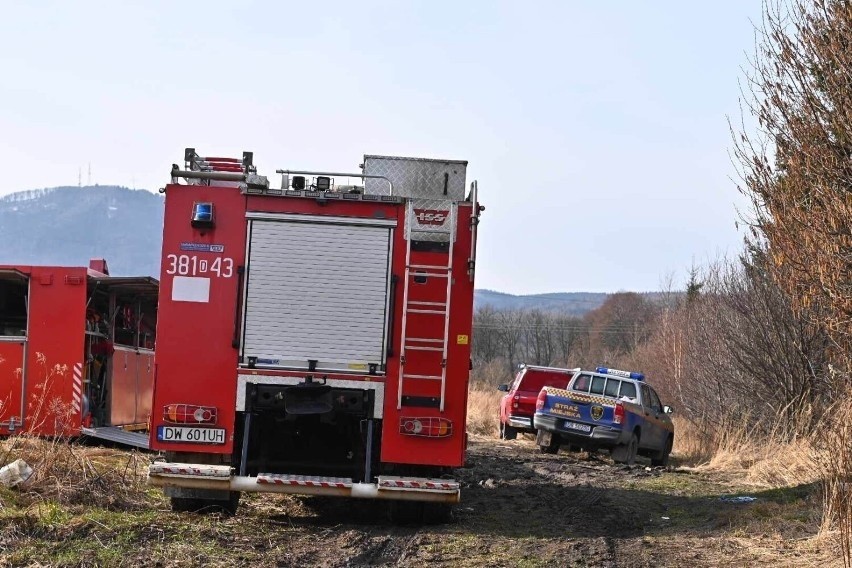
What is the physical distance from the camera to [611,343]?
10725 centimetres

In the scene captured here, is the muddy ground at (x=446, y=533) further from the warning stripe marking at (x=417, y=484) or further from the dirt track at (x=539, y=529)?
the warning stripe marking at (x=417, y=484)

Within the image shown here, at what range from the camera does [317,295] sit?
35.9ft

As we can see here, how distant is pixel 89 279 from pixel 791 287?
10688mm

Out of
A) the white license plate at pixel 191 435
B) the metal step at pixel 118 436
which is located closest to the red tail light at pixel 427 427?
the white license plate at pixel 191 435

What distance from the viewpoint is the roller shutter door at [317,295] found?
10.9 m

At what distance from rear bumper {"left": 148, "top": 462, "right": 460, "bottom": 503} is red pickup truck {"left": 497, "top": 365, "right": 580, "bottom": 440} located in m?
16.6

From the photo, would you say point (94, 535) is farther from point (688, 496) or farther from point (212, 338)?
point (688, 496)

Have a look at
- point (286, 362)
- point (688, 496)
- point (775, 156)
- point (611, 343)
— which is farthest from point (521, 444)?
point (611, 343)

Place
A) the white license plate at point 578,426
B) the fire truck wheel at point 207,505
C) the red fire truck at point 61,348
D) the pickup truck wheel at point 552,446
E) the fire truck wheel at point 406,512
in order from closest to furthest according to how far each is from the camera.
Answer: the fire truck wheel at point 207,505, the fire truck wheel at point 406,512, the red fire truck at point 61,348, the white license plate at point 578,426, the pickup truck wheel at point 552,446

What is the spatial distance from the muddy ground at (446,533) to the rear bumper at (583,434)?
6.00 m

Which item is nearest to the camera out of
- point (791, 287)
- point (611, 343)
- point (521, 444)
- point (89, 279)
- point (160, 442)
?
point (160, 442)

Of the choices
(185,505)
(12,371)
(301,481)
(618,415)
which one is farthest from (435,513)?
(618,415)

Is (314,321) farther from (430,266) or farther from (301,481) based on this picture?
(301,481)

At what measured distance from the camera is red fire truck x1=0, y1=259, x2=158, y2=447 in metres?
17.7
